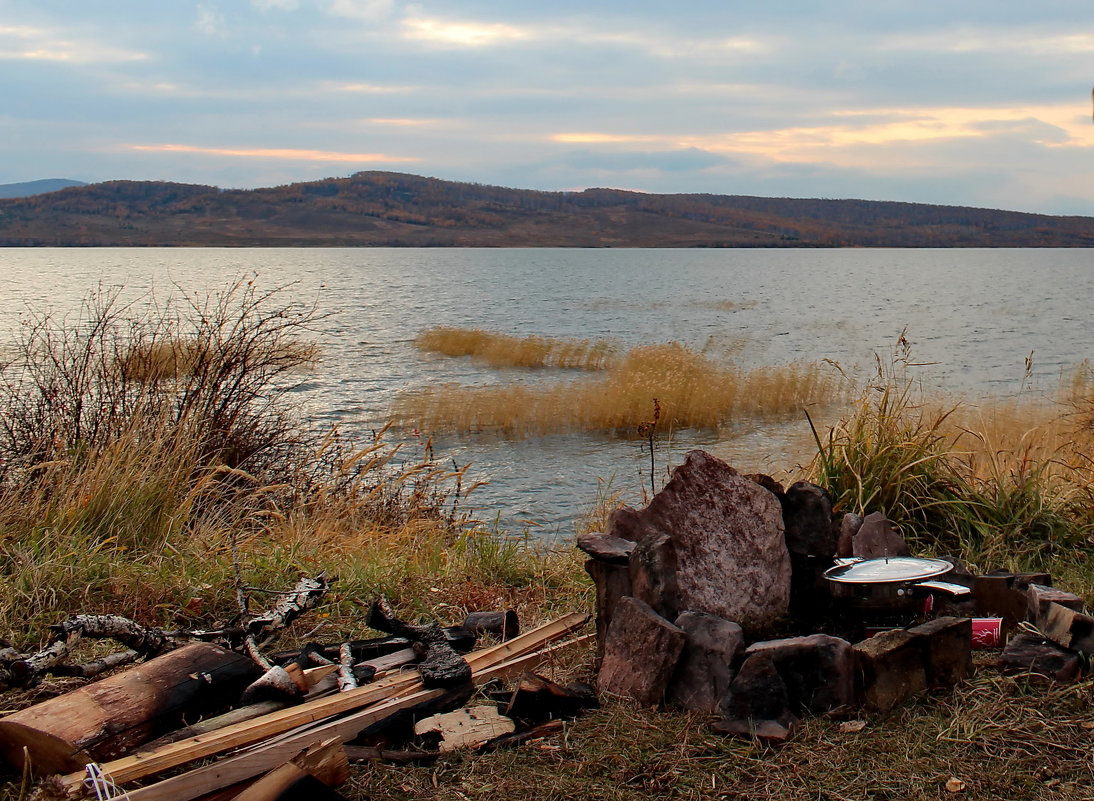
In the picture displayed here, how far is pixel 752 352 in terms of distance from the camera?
108 ft

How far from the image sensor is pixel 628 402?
750 inches

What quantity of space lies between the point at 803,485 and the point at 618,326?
42.7 m

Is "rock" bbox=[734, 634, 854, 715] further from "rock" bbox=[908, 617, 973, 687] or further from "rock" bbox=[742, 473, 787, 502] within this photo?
"rock" bbox=[742, 473, 787, 502]

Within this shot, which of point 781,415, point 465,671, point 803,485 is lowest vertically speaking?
point 781,415

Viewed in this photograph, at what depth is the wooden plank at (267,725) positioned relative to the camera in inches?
114

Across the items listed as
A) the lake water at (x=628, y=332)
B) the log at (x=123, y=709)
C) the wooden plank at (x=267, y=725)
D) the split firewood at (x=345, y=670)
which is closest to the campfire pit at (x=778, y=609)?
the wooden plank at (x=267, y=725)

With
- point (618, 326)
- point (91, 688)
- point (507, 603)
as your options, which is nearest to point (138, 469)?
point (507, 603)

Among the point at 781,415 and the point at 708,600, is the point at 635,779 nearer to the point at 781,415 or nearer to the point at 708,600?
the point at 708,600

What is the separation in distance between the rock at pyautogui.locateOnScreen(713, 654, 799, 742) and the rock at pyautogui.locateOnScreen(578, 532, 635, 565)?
71cm

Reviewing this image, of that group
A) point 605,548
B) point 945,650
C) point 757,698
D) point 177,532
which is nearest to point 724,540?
point 605,548

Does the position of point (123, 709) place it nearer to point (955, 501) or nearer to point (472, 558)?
point (472, 558)

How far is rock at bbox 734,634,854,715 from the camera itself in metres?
3.44

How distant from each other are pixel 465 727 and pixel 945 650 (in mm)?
1832

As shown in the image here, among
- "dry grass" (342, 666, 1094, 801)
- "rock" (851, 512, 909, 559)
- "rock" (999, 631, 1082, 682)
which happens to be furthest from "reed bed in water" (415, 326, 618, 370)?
"dry grass" (342, 666, 1094, 801)
